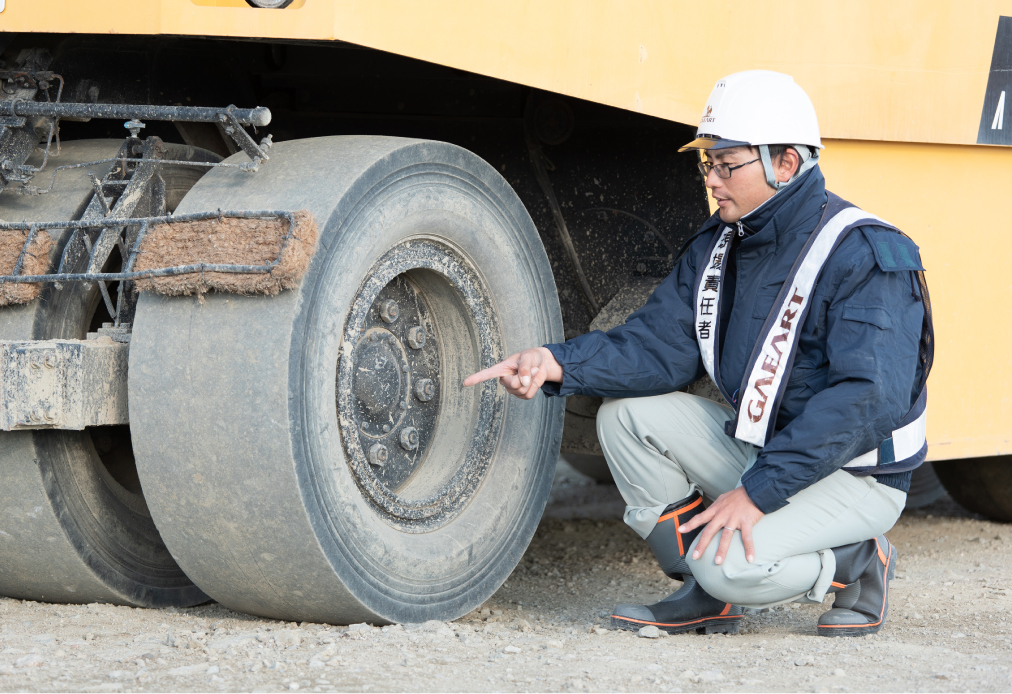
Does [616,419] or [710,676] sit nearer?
[710,676]

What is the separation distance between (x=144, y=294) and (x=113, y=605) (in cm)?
80

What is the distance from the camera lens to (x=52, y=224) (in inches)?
90.7

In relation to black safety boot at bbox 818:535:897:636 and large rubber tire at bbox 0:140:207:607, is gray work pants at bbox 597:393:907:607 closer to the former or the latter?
black safety boot at bbox 818:535:897:636

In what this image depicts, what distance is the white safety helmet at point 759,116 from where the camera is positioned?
2.50m

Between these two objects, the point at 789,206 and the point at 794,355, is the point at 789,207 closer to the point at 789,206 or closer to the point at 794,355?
the point at 789,206

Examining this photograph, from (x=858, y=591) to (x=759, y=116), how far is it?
1123 mm

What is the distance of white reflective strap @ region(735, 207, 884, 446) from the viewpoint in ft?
8.20

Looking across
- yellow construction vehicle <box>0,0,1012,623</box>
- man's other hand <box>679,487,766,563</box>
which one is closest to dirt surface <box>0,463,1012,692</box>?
yellow construction vehicle <box>0,0,1012,623</box>

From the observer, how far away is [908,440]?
8.45ft

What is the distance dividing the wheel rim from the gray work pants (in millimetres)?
342

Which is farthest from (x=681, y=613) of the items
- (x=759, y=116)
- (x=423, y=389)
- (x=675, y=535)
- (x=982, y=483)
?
(x=982, y=483)

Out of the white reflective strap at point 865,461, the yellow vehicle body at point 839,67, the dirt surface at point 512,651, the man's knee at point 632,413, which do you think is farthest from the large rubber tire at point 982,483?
the man's knee at point 632,413

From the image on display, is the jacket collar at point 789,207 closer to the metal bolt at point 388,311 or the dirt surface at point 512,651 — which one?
the metal bolt at point 388,311

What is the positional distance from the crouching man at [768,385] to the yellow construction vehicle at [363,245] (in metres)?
0.18
